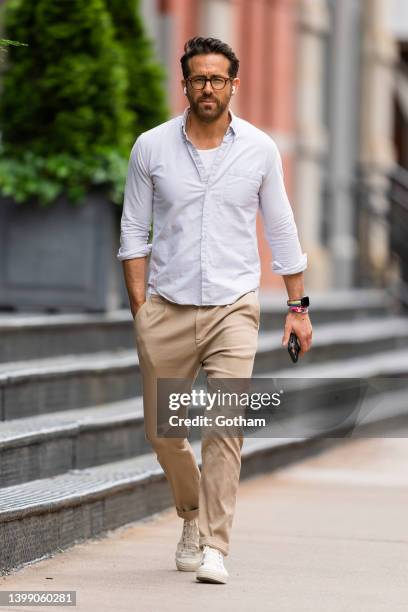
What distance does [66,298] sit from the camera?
9.27 m

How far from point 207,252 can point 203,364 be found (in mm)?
411

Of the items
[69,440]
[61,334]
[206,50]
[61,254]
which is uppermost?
[206,50]

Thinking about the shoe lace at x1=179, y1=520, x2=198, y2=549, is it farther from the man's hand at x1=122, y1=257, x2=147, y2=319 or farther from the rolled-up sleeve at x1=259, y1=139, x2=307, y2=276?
the rolled-up sleeve at x1=259, y1=139, x2=307, y2=276

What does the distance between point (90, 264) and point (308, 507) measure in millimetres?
1972

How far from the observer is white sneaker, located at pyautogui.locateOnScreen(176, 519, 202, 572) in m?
6.15

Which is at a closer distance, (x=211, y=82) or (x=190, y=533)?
(x=211, y=82)

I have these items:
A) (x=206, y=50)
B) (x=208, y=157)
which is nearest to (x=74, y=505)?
(x=208, y=157)

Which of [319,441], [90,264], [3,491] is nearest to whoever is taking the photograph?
[3,491]

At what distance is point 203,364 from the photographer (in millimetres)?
6000

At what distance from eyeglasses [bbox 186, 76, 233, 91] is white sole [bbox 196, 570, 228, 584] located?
1.68 meters

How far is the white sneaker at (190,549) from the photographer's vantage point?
615cm

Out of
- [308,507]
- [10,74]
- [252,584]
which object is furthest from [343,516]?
[10,74]

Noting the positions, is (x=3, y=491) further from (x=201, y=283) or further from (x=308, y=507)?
(x=308, y=507)

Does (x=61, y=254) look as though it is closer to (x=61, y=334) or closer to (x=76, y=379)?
(x=61, y=334)
